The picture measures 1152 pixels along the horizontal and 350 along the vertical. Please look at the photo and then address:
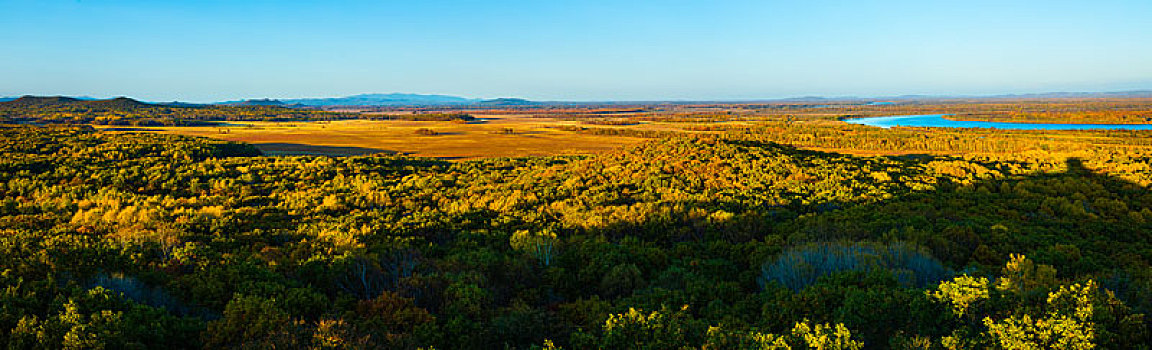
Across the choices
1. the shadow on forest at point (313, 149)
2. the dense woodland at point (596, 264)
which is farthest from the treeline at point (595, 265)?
the shadow on forest at point (313, 149)

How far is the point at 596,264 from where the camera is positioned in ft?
44.8

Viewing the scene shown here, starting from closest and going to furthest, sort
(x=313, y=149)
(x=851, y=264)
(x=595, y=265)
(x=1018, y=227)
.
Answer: (x=851, y=264)
(x=595, y=265)
(x=1018, y=227)
(x=313, y=149)

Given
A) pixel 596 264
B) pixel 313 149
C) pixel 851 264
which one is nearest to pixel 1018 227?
pixel 851 264

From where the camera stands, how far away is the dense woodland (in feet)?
26.8

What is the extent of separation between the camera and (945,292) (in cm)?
930

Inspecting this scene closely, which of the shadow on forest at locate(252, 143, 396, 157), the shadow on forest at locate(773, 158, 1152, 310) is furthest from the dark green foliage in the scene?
the shadow on forest at locate(252, 143, 396, 157)

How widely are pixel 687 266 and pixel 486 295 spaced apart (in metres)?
5.97

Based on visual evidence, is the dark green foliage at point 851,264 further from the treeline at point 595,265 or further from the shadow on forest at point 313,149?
the shadow on forest at point 313,149

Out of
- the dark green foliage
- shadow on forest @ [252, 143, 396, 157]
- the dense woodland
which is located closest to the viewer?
the dense woodland

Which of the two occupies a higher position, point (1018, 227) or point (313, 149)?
point (1018, 227)

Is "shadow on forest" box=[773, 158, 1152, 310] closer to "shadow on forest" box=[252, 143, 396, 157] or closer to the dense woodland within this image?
the dense woodland

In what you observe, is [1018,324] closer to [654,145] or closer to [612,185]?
[612,185]

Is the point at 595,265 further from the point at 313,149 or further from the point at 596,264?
the point at 313,149

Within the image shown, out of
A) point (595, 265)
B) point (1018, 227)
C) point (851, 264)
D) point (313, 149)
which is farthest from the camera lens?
point (313, 149)
